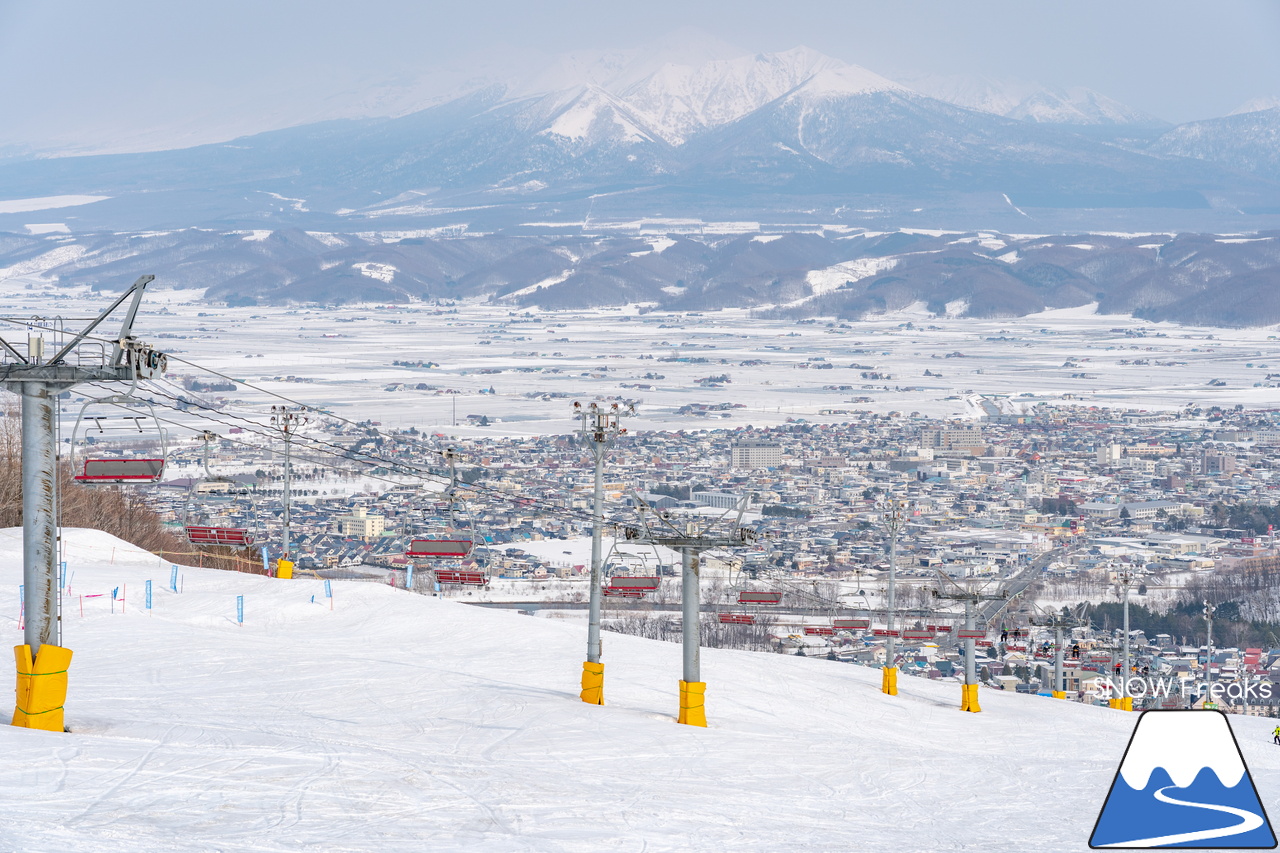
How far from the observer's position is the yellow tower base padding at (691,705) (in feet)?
46.0

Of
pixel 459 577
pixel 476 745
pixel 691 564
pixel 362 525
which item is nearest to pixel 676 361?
pixel 362 525

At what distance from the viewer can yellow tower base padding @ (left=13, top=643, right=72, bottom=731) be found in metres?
10.2

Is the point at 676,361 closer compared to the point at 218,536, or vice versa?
the point at 218,536

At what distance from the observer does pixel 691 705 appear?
14.0 metres

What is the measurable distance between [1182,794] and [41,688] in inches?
319

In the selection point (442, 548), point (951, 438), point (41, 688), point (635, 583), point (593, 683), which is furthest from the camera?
point (951, 438)

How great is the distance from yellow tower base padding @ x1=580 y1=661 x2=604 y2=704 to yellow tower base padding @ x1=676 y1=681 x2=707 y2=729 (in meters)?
0.95

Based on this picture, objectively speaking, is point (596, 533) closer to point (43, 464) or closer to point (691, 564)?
point (691, 564)

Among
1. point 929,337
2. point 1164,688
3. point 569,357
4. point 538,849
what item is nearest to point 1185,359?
point 929,337

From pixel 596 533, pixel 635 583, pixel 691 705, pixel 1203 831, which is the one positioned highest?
pixel 596 533

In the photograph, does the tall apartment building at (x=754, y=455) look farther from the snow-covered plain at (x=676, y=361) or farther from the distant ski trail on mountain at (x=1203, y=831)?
the distant ski trail on mountain at (x=1203, y=831)

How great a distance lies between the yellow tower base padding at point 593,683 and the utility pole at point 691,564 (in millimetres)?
987

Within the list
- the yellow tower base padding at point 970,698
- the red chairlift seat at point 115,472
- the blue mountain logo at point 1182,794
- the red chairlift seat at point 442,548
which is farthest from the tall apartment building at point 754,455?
the blue mountain logo at point 1182,794

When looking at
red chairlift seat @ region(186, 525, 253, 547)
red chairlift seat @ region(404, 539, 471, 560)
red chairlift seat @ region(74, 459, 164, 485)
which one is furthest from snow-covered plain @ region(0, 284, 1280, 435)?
red chairlift seat @ region(74, 459, 164, 485)
